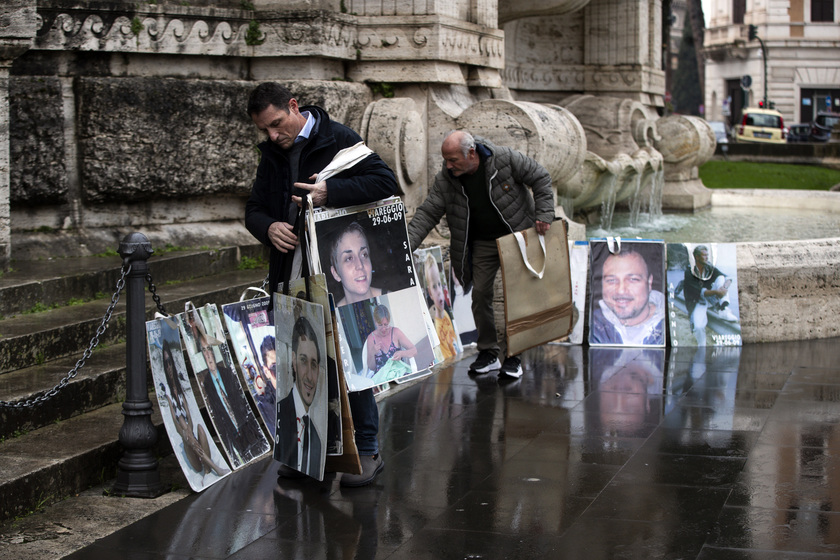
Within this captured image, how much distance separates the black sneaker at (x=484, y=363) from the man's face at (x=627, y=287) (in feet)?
4.51

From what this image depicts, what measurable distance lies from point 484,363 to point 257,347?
7.31 ft

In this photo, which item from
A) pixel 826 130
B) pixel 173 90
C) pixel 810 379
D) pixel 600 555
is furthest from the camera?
pixel 826 130

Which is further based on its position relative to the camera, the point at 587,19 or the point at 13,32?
the point at 587,19

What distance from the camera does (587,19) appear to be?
47.6 ft

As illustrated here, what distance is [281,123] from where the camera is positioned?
16.5 feet

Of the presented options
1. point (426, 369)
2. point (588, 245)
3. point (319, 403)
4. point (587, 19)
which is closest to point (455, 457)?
point (426, 369)

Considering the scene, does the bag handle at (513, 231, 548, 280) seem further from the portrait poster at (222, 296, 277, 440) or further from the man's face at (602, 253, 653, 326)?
the portrait poster at (222, 296, 277, 440)

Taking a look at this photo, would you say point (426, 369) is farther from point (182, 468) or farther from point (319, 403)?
point (182, 468)

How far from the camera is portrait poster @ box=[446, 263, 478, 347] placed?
834cm

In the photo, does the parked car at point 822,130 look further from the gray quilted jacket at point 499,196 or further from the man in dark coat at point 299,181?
the man in dark coat at point 299,181

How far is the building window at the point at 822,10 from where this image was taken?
198 ft

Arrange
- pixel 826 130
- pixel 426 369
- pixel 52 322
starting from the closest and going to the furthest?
pixel 426 369
pixel 52 322
pixel 826 130

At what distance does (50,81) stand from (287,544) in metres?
4.23

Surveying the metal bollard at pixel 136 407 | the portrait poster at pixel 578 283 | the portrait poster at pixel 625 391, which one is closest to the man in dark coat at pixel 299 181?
the metal bollard at pixel 136 407
